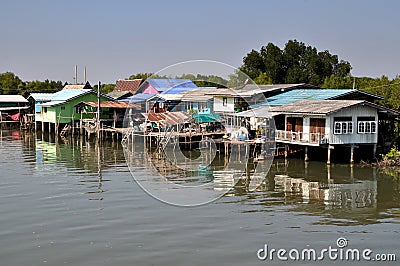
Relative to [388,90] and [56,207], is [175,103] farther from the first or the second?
[56,207]

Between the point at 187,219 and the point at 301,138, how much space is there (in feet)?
34.8

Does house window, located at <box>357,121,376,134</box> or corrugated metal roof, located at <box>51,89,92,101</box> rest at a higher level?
corrugated metal roof, located at <box>51,89,92,101</box>

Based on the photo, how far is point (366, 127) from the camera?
70.5 ft

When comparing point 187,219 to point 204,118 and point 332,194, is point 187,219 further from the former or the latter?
point 204,118

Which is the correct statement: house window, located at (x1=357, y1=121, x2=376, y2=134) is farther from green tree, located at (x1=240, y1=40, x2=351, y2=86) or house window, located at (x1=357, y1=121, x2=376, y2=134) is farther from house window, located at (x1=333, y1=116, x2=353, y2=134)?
green tree, located at (x1=240, y1=40, x2=351, y2=86)

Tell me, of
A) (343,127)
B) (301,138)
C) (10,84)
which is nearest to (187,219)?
(343,127)

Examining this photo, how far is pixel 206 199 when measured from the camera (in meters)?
15.4

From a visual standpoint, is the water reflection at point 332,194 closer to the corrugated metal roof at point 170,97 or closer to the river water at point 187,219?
the river water at point 187,219

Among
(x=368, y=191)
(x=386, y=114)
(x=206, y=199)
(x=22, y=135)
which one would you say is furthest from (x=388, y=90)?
(x=22, y=135)

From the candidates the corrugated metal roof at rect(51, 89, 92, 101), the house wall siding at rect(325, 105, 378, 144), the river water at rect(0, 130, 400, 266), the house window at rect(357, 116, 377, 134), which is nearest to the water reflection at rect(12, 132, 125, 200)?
the river water at rect(0, 130, 400, 266)

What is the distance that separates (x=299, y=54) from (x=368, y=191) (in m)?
35.6

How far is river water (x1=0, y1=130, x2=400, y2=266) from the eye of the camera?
10492 millimetres

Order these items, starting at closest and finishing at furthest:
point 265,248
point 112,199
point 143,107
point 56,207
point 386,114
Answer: point 265,248, point 56,207, point 112,199, point 386,114, point 143,107

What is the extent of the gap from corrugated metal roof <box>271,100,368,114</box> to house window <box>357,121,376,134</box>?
2.82ft
